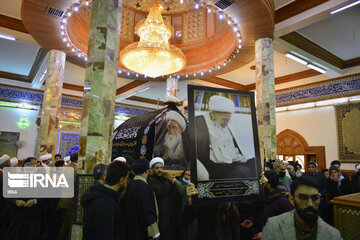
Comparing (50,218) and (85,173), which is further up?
(85,173)

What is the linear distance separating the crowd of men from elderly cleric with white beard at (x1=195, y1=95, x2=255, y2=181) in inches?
6.0

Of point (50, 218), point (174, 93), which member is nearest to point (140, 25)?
point (174, 93)

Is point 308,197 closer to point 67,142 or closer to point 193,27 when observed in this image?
point 193,27

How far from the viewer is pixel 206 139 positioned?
5.46 ft

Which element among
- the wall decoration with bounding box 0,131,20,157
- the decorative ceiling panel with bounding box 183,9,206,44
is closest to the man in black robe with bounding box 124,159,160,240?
the decorative ceiling panel with bounding box 183,9,206,44

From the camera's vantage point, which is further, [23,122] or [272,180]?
[23,122]

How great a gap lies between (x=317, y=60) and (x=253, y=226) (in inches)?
201

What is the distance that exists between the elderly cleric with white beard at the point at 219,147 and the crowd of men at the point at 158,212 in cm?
15

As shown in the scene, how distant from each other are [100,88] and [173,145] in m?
1.21

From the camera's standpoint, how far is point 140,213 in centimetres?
185

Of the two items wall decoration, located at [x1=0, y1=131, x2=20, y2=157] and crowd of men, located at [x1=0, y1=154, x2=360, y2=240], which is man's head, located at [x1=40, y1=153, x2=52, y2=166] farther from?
wall decoration, located at [x1=0, y1=131, x2=20, y2=157]

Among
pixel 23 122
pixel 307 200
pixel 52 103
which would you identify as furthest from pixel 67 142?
pixel 307 200

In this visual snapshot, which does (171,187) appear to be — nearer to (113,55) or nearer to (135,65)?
(113,55)

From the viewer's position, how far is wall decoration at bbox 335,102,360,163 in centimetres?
663
